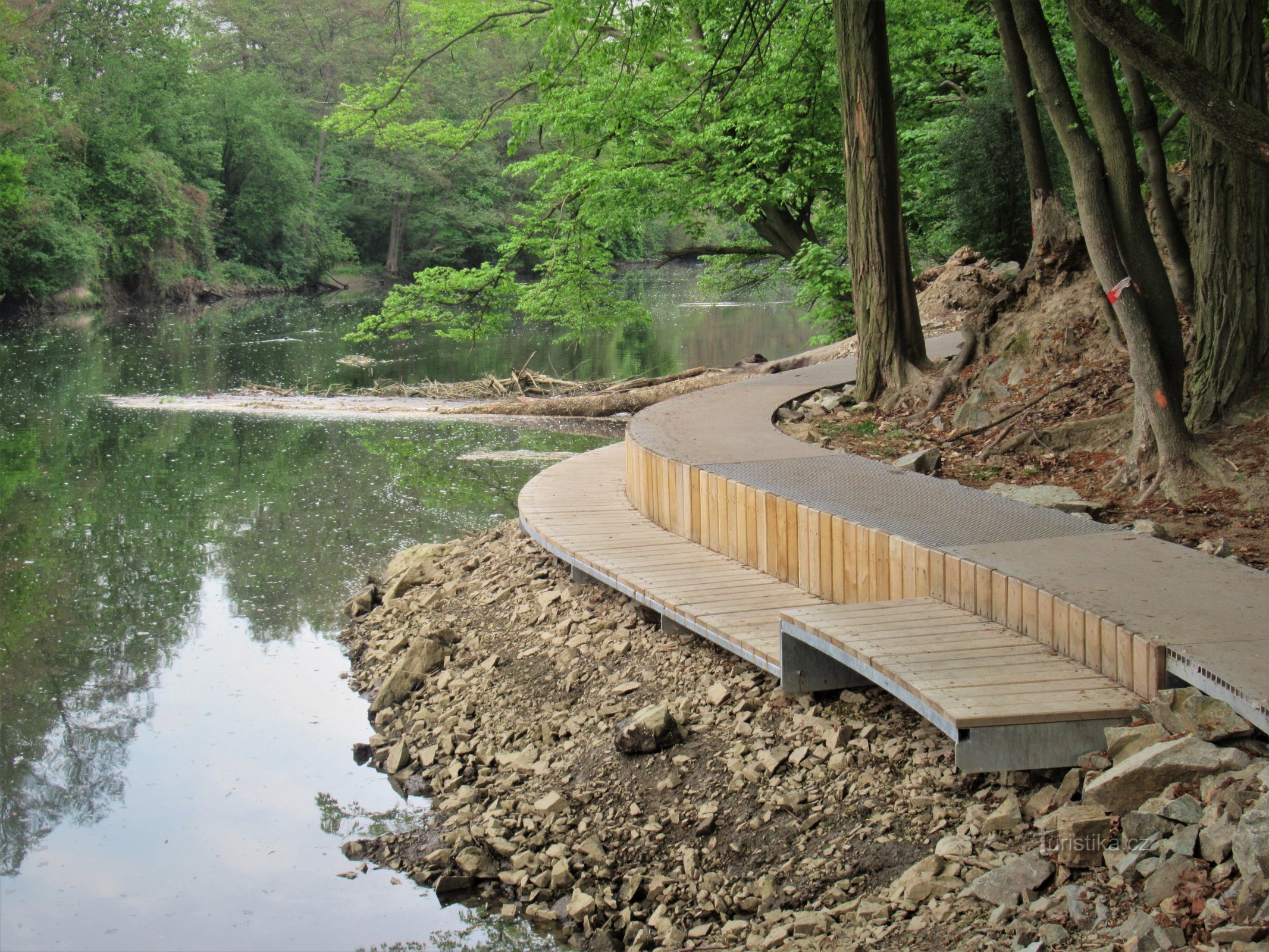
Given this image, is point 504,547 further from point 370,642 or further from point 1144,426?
point 1144,426

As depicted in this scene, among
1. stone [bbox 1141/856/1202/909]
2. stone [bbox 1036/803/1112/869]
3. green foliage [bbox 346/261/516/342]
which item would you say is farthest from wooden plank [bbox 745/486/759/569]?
Answer: green foliage [bbox 346/261/516/342]

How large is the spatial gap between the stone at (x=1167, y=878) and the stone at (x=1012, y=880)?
0.38 m

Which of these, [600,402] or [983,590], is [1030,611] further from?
[600,402]

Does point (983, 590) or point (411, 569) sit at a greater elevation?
point (983, 590)

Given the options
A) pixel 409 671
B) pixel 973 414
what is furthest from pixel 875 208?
pixel 409 671

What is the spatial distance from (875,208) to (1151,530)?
4.80 m

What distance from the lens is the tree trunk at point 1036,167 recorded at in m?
9.23

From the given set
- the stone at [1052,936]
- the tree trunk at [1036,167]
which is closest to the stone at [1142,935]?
the stone at [1052,936]

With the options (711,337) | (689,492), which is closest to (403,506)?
(689,492)

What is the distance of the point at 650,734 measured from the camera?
17.9 feet

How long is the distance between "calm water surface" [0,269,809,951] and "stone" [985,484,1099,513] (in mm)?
3673

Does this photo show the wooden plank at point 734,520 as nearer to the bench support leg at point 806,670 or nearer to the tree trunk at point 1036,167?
the bench support leg at point 806,670

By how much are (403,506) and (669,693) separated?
7.15m

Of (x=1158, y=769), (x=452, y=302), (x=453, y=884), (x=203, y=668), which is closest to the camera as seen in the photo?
(x=1158, y=769)
